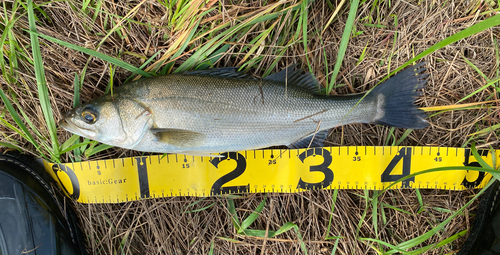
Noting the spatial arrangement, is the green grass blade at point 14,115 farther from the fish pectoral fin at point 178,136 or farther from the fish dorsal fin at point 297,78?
the fish dorsal fin at point 297,78

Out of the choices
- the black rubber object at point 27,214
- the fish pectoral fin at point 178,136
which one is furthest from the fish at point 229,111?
the black rubber object at point 27,214

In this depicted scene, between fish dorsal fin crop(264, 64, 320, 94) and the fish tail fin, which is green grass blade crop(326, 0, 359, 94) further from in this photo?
the fish tail fin

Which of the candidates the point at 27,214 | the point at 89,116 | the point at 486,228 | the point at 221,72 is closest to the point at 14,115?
the point at 89,116

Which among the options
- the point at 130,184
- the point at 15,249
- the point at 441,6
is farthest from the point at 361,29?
the point at 15,249

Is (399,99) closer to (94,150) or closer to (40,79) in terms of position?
(94,150)

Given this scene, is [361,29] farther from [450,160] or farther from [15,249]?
[15,249]

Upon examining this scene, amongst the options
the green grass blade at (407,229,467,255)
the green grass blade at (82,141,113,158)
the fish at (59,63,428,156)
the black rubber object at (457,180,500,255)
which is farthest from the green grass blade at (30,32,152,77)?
the black rubber object at (457,180,500,255)
